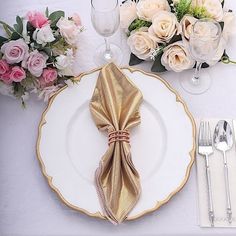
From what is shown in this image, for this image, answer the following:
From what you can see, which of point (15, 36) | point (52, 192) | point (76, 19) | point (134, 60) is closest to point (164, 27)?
point (134, 60)

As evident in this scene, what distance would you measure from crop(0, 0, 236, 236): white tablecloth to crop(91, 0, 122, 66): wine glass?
0.03m

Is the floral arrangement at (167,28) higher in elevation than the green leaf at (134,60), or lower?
higher

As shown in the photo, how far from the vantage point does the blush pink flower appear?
99 centimetres

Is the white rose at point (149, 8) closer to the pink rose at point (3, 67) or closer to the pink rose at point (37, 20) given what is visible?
the pink rose at point (37, 20)

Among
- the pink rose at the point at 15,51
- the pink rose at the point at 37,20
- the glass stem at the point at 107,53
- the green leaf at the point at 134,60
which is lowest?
the green leaf at the point at 134,60

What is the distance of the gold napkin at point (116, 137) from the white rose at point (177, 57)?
0.10 m

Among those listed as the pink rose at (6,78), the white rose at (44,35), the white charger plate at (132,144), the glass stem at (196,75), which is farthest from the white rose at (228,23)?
the pink rose at (6,78)

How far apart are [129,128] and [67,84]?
0.19 m

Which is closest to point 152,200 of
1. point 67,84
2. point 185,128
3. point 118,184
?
point 118,184

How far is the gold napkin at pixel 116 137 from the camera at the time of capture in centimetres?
89

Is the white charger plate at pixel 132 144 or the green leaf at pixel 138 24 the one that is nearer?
the white charger plate at pixel 132 144

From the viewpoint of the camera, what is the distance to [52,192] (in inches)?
36.9

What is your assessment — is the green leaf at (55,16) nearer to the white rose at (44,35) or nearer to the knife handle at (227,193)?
the white rose at (44,35)

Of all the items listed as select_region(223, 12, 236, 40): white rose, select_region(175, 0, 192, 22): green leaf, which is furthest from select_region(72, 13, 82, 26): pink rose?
select_region(223, 12, 236, 40): white rose
